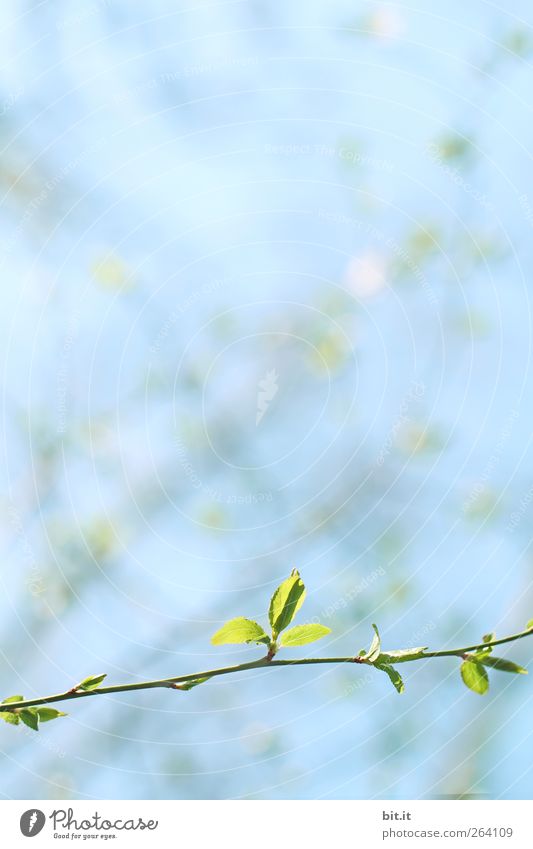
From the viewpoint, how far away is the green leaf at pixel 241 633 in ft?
1.99

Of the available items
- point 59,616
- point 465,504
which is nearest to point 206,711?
point 59,616

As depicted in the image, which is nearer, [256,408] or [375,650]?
[375,650]

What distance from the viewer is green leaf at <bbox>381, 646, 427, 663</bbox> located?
57cm

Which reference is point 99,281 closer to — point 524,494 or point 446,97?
point 446,97

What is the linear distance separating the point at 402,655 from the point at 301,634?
0.09 metres

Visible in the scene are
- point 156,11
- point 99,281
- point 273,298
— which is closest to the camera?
point 156,11

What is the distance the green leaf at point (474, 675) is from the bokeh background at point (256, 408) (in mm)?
1814
